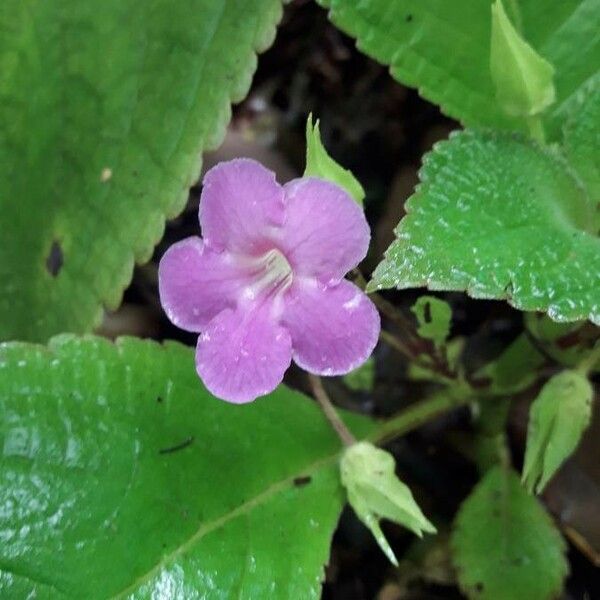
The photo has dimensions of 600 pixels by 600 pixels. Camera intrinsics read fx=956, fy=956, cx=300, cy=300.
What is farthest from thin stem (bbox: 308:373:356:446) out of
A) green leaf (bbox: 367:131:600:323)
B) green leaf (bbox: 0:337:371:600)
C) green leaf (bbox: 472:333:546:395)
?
green leaf (bbox: 367:131:600:323)

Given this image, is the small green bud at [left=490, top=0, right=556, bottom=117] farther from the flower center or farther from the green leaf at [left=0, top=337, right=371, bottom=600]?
the green leaf at [left=0, top=337, right=371, bottom=600]

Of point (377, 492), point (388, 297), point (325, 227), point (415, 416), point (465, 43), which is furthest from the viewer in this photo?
point (388, 297)

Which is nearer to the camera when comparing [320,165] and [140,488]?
[320,165]

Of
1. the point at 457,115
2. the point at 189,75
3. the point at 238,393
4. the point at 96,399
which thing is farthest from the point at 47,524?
the point at 457,115

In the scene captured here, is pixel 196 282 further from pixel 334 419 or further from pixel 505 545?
pixel 505 545

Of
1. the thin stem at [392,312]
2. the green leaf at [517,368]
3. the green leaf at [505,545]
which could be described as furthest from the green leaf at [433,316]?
the green leaf at [505,545]

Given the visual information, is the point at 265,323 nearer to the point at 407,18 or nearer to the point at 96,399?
the point at 96,399

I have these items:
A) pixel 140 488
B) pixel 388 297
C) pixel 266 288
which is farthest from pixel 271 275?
pixel 388 297
